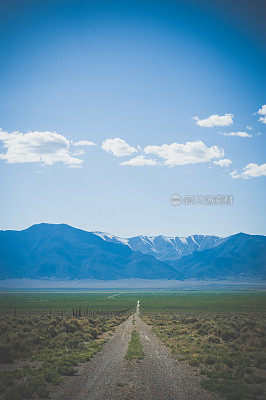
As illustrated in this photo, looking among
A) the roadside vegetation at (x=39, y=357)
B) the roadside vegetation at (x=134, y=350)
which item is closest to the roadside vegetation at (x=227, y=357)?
the roadside vegetation at (x=134, y=350)

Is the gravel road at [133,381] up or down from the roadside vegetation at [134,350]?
up

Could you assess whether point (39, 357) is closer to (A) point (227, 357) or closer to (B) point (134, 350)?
(B) point (134, 350)

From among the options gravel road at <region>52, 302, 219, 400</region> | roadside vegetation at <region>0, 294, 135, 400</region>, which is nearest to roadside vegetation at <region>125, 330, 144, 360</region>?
gravel road at <region>52, 302, 219, 400</region>

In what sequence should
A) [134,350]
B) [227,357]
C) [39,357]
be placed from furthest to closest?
[134,350], [39,357], [227,357]

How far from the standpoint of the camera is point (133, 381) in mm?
13086

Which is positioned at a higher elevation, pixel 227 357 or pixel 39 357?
pixel 39 357

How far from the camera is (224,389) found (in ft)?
38.9

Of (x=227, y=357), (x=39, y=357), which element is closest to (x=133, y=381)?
(x=227, y=357)

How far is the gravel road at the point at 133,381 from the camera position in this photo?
445 inches

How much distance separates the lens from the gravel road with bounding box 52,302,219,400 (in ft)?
37.1

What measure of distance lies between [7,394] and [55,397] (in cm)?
183

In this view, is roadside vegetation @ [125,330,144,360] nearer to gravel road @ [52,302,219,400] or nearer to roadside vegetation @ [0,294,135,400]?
gravel road @ [52,302,219,400]

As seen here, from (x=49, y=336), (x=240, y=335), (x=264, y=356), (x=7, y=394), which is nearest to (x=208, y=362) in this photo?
(x=264, y=356)

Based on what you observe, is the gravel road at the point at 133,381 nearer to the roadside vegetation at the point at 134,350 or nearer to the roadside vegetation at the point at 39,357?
the roadside vegetation at the point at 134,350
